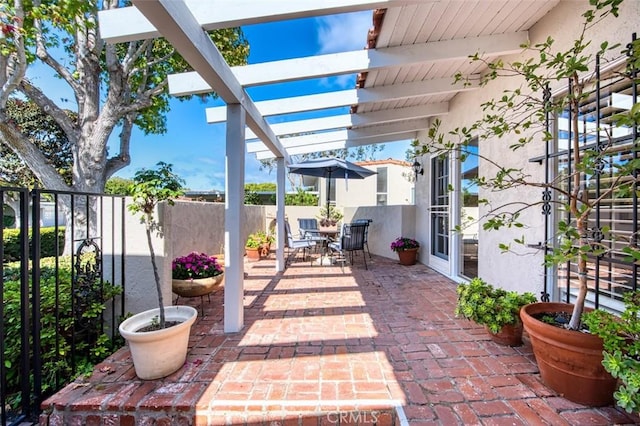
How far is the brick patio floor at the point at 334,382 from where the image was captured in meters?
1.68

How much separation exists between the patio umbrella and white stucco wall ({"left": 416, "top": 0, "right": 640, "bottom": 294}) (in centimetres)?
209

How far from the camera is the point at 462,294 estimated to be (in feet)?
8.70

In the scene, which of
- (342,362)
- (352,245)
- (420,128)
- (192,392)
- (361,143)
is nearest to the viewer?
(192,392)

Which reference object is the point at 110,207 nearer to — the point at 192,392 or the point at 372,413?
the point at 192,392

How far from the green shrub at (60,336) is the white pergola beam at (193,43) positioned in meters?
2.02

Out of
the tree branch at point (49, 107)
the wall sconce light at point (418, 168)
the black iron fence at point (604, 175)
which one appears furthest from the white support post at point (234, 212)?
the tree branch at point (49, 107)

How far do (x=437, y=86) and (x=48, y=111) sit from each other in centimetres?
864

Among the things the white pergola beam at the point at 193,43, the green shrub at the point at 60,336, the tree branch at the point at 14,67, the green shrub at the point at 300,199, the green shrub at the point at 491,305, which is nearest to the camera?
the white pergola beam at the point at 193,43

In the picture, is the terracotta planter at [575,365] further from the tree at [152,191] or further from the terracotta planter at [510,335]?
the tree at [152,191]

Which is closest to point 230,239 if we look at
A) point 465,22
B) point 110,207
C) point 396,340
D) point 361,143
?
point 110,207

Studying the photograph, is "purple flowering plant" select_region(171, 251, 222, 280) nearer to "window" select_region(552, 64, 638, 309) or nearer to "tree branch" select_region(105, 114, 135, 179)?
"window" select_region(552, 64, 638, 309)

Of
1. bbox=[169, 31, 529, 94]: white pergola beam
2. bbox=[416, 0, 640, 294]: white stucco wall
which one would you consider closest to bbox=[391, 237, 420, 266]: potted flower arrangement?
bbox=[416, 0, 640, 294]: white stucco wall

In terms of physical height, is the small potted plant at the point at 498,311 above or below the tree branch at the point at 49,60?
below

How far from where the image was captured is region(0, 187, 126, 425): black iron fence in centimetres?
180
